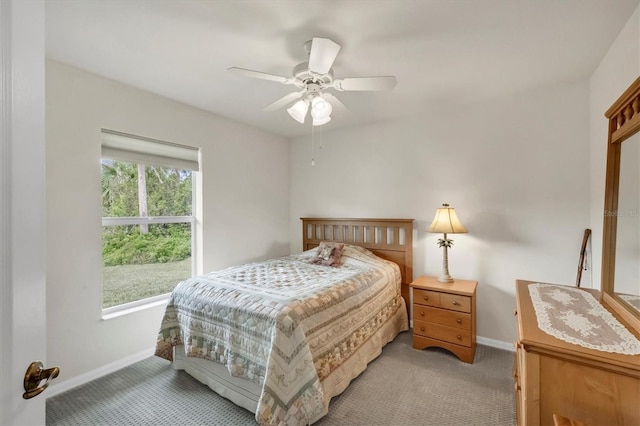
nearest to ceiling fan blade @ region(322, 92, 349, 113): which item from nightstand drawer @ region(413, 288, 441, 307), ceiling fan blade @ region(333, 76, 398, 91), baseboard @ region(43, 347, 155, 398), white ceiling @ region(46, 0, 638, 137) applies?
ceiling fan blade @ region(333, 76, 398, 91)

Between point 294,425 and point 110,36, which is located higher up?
point 110,36

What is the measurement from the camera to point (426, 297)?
2746 mm

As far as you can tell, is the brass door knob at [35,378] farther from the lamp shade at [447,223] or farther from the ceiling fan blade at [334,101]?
the lamp shade at [447,223]

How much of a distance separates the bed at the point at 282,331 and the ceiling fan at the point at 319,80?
139 centimetres

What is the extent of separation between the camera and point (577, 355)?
986 mm

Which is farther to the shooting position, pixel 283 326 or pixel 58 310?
pixel 58 310

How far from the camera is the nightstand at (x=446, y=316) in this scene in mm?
2545

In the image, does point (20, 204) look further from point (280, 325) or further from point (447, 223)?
point (447, 223)

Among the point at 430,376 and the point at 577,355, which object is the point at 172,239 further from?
the point at 577,355

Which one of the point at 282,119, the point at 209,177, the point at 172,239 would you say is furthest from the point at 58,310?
the point at 282,119

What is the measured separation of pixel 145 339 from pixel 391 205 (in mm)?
2995

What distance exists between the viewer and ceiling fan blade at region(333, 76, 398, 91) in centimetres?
182

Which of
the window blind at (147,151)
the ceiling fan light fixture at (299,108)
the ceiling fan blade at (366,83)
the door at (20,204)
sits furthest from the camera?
the window blind at (147,151)

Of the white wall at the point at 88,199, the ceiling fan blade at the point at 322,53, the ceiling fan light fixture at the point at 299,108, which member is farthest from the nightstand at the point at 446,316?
the white wall at the point at 88,199
